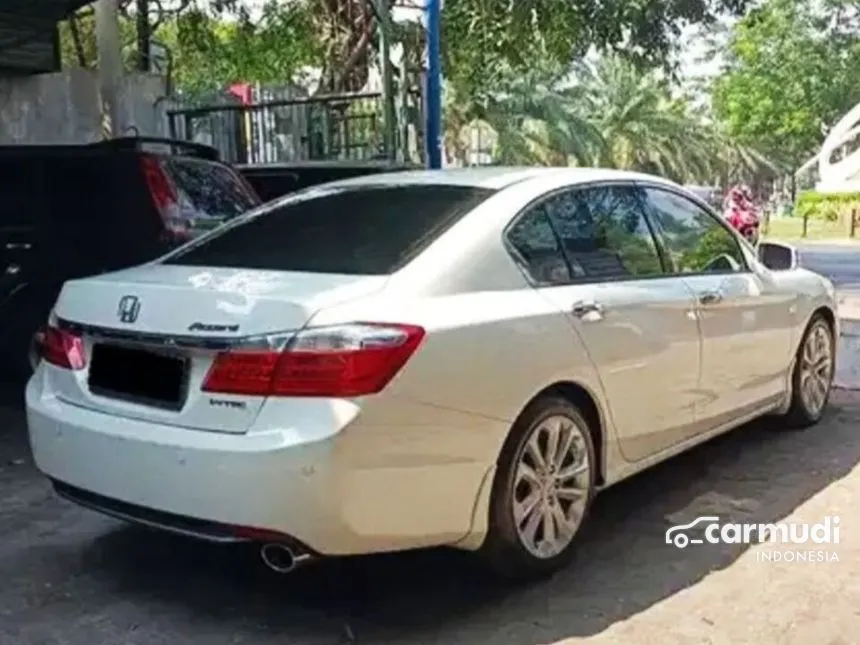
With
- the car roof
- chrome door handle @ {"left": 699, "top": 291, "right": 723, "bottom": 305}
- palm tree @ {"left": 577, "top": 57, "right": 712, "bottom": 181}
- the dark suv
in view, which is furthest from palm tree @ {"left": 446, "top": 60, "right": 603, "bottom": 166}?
the car roof

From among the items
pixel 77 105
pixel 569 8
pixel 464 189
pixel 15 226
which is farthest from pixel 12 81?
pixel 464 189

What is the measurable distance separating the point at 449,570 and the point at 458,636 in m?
0.54

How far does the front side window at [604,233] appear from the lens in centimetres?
425

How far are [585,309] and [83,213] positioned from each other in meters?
3.95

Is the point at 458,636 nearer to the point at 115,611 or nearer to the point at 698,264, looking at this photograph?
the point at 115,611

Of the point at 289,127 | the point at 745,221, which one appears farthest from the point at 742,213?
the point at 289,127

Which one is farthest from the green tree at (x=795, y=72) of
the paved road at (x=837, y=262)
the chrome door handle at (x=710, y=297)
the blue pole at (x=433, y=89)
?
the chrome door handle at (x=710, y=297)

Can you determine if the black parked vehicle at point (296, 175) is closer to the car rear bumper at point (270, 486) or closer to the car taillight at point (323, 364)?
the car rear bumper at point (270, 486)

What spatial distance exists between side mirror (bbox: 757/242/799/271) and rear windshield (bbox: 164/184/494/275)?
2.32 m

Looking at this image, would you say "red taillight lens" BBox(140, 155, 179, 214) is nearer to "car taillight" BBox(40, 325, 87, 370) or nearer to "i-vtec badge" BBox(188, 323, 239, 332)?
"car taillight" BBox(40, 325, 87, 370)

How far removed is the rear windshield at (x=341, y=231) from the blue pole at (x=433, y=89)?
7462mm

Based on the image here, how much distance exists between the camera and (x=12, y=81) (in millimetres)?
11836

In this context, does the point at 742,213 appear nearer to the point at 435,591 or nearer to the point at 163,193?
the point at 163,193

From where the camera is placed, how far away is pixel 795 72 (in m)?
43.6
